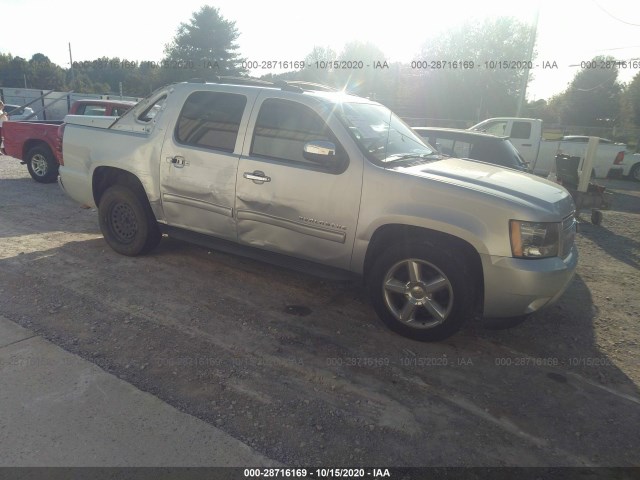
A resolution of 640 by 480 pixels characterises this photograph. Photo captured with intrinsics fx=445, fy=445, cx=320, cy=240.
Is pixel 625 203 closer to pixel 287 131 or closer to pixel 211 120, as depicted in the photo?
pixel 287 131

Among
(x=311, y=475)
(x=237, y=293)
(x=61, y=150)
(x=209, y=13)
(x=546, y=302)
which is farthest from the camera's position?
(x=209, y=13)

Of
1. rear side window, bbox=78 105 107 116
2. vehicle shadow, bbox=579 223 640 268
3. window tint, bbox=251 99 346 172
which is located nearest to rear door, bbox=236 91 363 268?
window tint, bbox=251 99 346 172

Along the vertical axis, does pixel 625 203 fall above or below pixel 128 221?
below

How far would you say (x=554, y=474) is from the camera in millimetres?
2332

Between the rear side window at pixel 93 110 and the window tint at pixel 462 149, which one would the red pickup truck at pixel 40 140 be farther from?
the window tint at pixel 462 149

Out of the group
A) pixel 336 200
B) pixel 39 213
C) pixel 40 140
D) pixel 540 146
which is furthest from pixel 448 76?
pixel 336 200

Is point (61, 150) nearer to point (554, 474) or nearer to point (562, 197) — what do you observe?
point (562, 197)

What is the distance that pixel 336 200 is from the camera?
3709mm

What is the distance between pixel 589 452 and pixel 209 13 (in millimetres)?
56595

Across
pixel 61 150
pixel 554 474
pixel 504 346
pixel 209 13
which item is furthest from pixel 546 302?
pixel 209 13

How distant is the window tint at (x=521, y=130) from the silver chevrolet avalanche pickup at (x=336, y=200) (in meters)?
10.3

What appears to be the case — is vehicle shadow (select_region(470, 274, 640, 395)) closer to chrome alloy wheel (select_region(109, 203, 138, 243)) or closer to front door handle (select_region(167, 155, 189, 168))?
front door handle (select_region(167, 155, 189, 168))

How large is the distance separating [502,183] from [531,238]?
1.98 ft

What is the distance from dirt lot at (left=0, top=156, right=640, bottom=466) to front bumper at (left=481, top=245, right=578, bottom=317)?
0.48 meters
